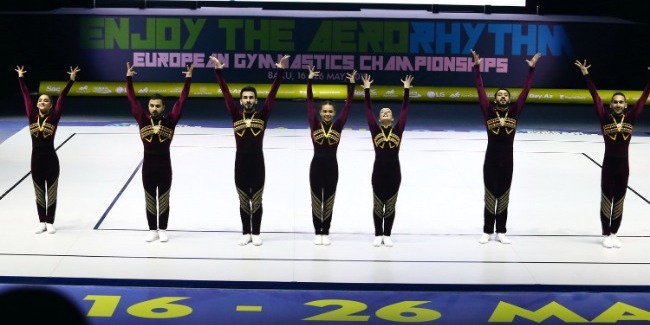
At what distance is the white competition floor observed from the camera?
911 centimetres

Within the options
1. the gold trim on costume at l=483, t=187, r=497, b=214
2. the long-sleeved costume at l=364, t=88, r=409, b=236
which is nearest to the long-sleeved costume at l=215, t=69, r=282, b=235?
the long-sleeved costume at l=364, t=88, r=409, b=236

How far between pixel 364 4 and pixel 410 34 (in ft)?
5.43

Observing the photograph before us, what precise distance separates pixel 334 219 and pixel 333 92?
7.77 m

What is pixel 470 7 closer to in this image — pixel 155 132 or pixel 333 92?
pixel 333 92

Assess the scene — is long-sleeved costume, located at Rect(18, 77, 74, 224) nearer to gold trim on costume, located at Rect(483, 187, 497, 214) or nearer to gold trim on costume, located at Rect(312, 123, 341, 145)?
gold trim on costume, located at Rect(312, 123, 341, 145)

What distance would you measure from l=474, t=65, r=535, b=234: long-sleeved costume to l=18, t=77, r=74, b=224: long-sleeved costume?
167 inches

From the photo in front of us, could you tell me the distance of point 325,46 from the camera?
1873cm

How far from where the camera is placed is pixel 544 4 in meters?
20.6

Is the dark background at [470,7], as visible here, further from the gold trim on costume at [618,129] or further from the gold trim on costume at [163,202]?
the gold trim on costume at [163,202]

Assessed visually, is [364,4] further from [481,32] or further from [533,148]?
[533,148]

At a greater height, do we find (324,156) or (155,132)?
(155,132)

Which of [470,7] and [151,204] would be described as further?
[470,7]

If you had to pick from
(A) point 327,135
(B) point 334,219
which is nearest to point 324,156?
(A) point 327,135

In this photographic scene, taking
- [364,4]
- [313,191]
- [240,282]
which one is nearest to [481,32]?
[364,4]
